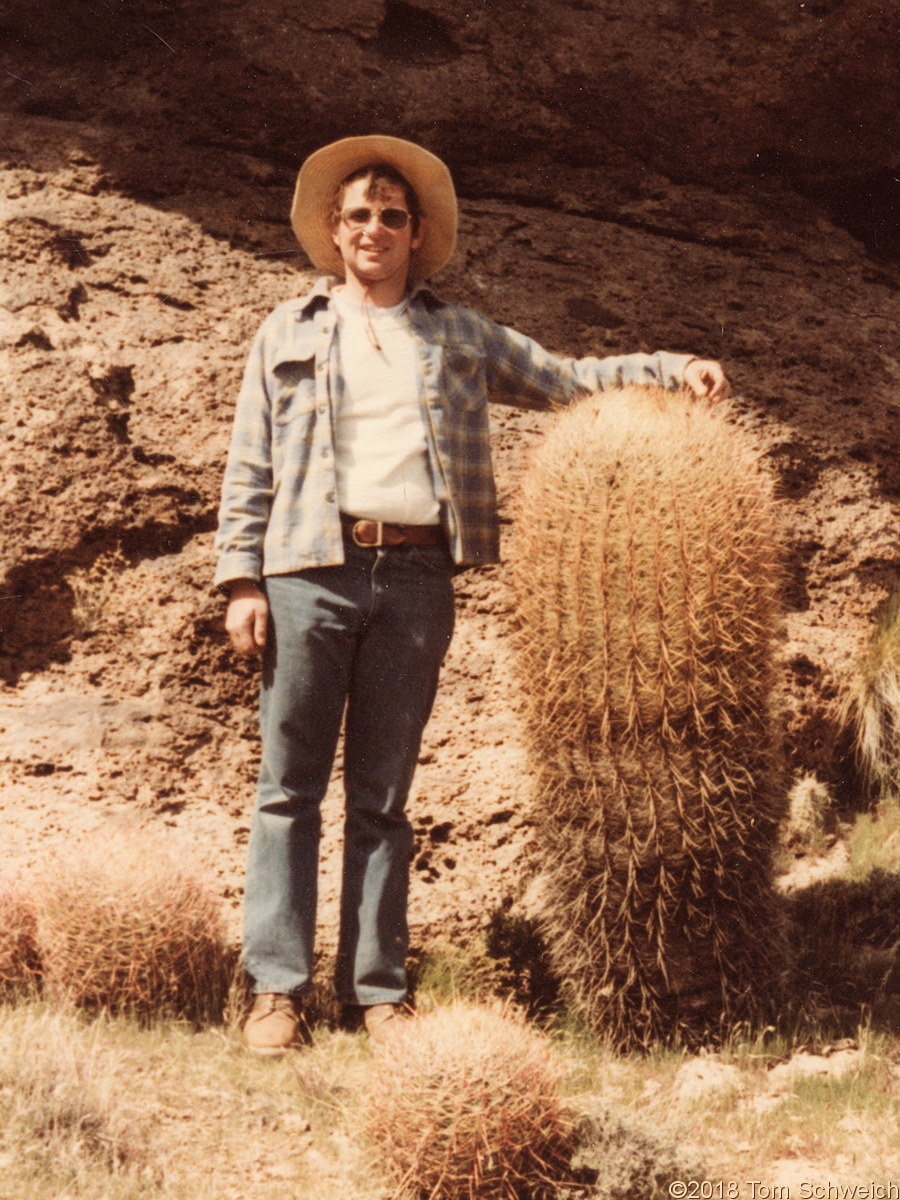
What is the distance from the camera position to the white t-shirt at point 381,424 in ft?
10.6

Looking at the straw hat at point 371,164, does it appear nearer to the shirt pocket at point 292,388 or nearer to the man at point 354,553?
the man at point 354,553

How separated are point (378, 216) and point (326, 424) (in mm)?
587

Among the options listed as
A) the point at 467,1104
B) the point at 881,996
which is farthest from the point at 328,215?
the point at 881,996

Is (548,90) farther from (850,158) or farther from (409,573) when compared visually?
(409,573)

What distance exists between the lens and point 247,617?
10.6 ft

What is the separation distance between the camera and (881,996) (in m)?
3.64

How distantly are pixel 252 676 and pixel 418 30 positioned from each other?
3305 mm

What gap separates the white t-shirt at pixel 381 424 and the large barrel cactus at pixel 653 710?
310 mm

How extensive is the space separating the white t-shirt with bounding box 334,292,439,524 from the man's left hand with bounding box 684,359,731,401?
2.40ft

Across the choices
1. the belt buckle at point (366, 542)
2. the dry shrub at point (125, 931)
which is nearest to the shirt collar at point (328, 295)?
the belt buckle at point (366, 542)

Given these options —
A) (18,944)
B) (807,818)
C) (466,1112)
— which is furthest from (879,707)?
(18,944)

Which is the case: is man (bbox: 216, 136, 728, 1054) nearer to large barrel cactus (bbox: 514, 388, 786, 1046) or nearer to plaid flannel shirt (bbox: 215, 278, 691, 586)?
plaid flannel shirt (bbox: 215, 278, 691, 586)

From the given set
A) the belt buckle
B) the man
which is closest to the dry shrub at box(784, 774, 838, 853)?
the man

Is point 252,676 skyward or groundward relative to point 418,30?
groundward
